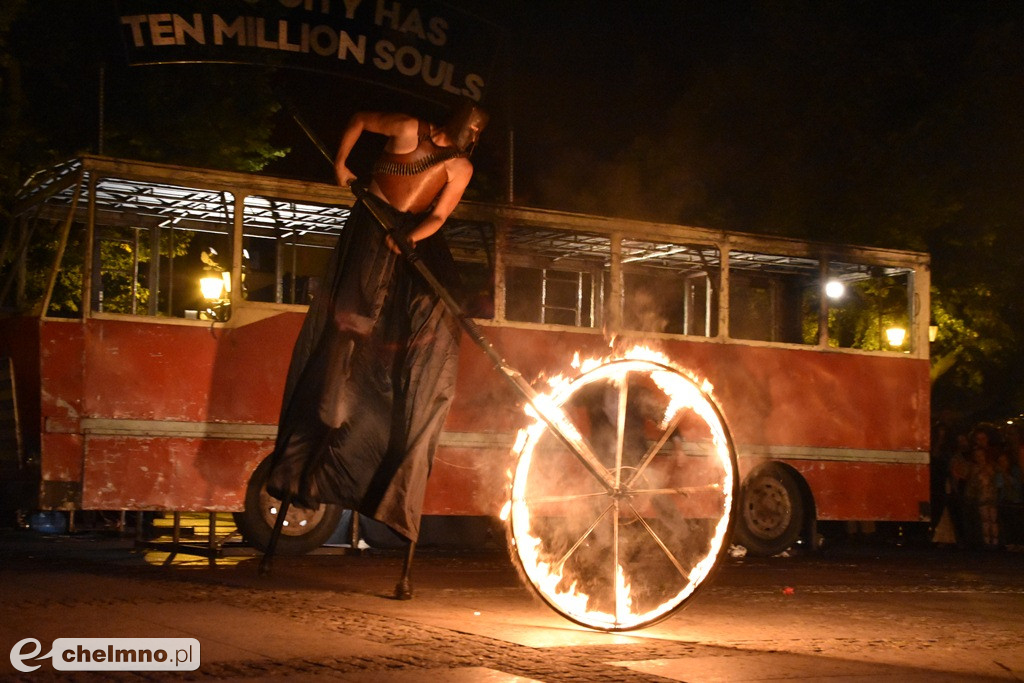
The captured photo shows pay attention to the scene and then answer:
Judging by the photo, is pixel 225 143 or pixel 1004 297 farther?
pixel 1004 297

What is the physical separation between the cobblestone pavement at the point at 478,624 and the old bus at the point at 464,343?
3.15 ft

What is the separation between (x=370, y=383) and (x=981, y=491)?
11.9m

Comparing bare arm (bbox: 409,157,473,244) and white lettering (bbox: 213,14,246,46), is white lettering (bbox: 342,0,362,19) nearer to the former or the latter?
white lettering (bbox: 213,14,246,46)

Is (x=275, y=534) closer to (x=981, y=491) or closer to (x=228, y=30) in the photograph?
(x=228, y=30)

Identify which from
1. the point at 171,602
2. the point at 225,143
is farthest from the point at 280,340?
the point at 225,143

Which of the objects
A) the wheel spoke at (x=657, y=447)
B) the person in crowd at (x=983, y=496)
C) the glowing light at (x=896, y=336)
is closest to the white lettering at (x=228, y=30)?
the wheel spoke at (x=657, y=447)

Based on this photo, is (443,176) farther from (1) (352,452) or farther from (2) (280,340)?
(2) (280,340)

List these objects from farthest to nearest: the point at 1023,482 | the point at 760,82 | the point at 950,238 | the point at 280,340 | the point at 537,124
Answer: the point at 537,124, the point at 760,82, the point at 950,238, the point at 1023,482, the point at 280,340

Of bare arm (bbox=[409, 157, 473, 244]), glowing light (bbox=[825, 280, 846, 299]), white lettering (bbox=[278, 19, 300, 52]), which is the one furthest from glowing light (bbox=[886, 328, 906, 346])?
bare arm (bbox=[409, 157, 473, 244])

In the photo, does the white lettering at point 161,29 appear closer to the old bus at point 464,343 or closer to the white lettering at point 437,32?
the old bus at point 464,343

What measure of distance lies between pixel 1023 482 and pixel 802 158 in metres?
8.28

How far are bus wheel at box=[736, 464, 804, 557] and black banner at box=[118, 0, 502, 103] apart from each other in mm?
5378

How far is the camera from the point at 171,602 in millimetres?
7930

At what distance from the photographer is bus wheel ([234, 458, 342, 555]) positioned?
11359 mm
